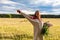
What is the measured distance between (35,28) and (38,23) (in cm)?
21

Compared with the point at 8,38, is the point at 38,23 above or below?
above

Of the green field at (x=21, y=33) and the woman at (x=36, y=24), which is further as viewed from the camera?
the green field at (x=21, y=33)

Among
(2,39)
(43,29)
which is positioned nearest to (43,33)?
(43,29)

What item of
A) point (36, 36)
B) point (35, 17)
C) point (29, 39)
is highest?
point (35, 17)

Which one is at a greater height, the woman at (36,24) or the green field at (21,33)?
the woman at (36,24)

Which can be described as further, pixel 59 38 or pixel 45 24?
pixel 59 38

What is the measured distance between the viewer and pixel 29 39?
15039 millimetres

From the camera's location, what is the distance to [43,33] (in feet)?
30.7

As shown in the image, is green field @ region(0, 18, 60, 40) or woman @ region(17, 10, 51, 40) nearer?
woman @ region(17, 10, 51, 40)

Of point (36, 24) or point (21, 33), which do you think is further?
point (21, 33)

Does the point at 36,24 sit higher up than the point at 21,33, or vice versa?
the point at 36,24

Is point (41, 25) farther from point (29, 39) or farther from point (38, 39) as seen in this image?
point (29, 39)

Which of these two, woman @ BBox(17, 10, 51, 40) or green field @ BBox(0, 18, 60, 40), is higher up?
woman @ BBox(17, 10, 51, 40)

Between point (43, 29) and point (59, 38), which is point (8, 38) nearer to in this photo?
point (59, 38)
